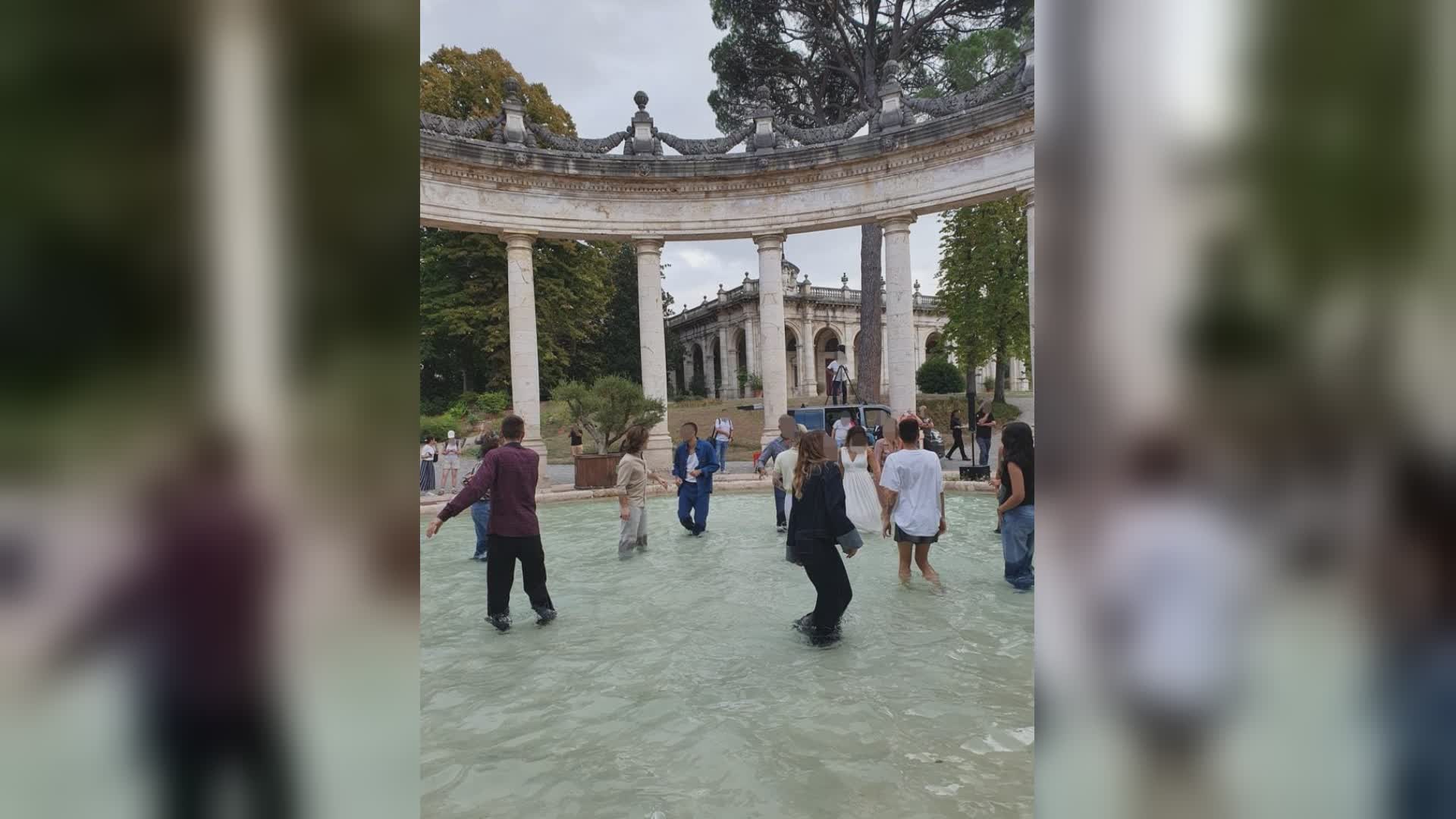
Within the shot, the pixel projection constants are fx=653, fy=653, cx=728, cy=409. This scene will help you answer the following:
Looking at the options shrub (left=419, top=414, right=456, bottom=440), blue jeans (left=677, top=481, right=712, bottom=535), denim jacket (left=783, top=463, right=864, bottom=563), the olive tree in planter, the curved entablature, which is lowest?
blue jeans (left=677, top=481, right=712, bottom=535)

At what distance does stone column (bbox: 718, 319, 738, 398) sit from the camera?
140 feet

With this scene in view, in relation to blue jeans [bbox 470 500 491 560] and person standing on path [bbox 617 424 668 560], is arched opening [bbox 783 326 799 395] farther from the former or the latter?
blue jeans [bbox 470 500 491 560]

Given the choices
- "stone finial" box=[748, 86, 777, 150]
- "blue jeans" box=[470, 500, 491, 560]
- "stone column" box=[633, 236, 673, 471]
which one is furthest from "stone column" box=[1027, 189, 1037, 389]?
"stone column" box=[633, 236, 673, 471]

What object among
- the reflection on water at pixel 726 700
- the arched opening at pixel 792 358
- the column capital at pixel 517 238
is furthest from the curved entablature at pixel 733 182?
the arched opening at pixel 792 358

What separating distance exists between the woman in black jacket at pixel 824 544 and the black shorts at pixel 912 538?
1553mm

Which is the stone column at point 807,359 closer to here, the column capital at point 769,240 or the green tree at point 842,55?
the green tree at point 842,55

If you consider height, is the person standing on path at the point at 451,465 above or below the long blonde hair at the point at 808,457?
below

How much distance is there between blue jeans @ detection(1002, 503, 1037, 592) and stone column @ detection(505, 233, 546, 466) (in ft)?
37.3

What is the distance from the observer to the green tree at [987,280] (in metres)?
25.6

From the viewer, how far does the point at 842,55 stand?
79.4 ft
